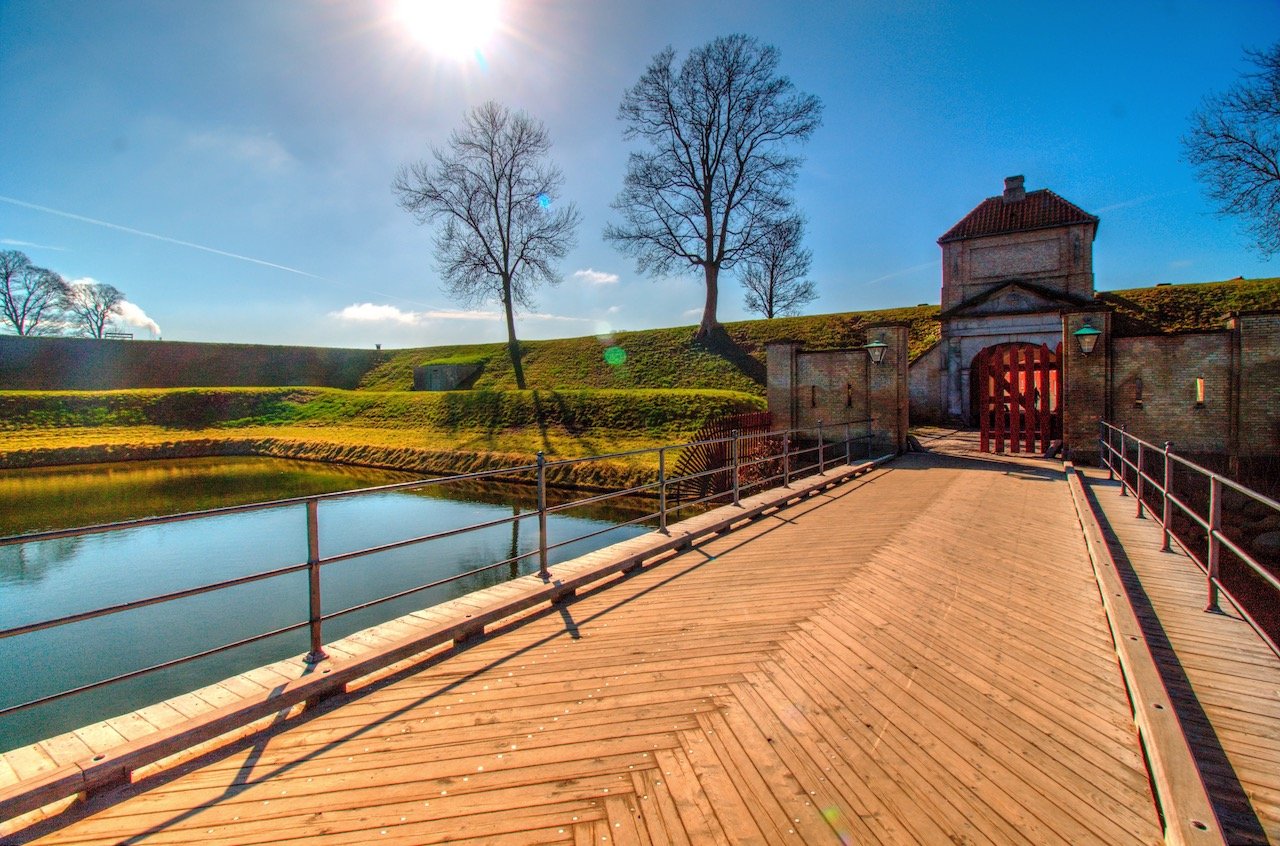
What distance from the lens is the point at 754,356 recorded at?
27.4 meters

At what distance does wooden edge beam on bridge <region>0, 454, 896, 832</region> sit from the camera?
90.1 inches

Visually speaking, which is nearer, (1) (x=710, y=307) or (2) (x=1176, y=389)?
(2) (x=1176, y=389)

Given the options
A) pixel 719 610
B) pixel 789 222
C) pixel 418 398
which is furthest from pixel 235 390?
pixel 719 610

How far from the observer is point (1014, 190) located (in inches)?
990

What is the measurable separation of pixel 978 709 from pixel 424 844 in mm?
2555

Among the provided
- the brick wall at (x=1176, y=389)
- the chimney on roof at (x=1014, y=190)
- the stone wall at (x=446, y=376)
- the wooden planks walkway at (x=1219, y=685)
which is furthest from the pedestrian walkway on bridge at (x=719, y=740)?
the stone wall at (x=446, y=376)

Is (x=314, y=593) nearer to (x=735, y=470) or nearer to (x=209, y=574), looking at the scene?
(x=735, y=470)

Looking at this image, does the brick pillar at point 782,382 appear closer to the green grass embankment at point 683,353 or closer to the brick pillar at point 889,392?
the brick pillar at point 889,392

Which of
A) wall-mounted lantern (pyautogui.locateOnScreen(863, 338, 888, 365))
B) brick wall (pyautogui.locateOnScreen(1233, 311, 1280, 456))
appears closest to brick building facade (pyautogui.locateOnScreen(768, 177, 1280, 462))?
brick wall (pyautogui.locateOnScreen(1233, 311, 1280, 456))

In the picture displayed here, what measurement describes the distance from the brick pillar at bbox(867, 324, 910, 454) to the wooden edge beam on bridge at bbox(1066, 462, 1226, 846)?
10588 mm

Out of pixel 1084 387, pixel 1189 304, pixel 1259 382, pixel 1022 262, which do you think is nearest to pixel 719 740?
pixel 1084 387

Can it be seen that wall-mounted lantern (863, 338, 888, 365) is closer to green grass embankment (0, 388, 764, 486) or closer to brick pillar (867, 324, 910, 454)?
brick pillar (867, 324, 910, 454)

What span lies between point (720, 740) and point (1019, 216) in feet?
91.3

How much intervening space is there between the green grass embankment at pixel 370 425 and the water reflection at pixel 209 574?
327 cm
